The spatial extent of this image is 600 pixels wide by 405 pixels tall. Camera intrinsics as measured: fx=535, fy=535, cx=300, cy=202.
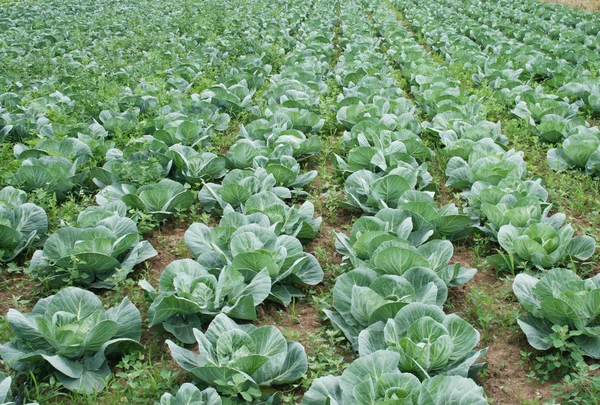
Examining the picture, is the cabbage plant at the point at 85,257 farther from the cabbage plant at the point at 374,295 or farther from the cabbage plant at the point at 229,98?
the cabbage plant at the point at 229,98

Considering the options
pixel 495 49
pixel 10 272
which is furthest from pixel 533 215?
pixel 495 49

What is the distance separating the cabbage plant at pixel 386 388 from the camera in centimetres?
223

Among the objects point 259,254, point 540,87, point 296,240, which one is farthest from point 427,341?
point 540,87

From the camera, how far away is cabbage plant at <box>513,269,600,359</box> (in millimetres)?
2768

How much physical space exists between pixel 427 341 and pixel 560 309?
781mm

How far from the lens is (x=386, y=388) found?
226 cm

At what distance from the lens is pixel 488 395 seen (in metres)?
2.68

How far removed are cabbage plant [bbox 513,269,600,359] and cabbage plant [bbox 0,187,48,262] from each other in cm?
330

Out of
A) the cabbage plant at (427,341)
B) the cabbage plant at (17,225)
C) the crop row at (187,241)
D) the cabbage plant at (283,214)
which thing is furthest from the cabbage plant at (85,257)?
the cabbage plant at (427,341)

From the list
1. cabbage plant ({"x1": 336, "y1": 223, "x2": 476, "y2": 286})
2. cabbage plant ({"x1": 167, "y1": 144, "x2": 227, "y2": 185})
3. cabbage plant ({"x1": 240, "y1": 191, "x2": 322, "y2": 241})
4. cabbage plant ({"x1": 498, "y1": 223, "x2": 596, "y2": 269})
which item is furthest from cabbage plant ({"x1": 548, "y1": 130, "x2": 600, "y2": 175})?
cabbage plant ({"x1": 167, "y1": 144, "x2": 227, "y2": 185})

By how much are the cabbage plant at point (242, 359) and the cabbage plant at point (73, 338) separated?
0.39m

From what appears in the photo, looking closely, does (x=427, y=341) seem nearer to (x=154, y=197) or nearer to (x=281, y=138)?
(x=154, y=197)

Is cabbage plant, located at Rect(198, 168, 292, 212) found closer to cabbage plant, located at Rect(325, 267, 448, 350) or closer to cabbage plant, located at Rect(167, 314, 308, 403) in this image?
cabbage plant, located at Rect(325, 267, 448, 350)

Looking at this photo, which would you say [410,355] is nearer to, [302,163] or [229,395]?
[229,395]
